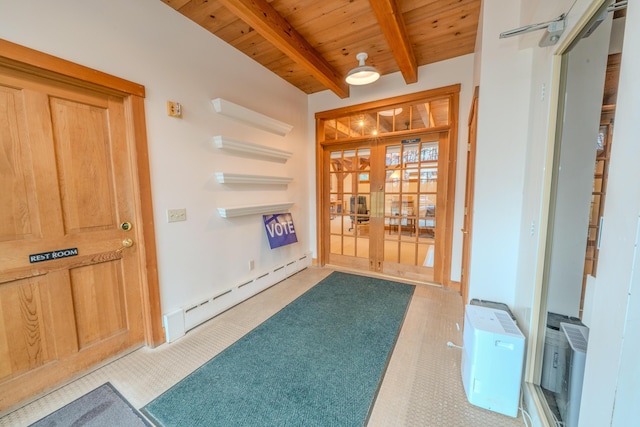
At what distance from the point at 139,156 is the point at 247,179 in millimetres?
996

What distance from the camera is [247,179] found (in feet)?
8.52

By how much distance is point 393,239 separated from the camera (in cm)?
340

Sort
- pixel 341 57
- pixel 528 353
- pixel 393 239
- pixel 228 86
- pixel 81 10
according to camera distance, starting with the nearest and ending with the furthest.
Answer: pixel 528 353
pixel 81 10
pixel 228 86
pixel 341 57
pixel 393 239

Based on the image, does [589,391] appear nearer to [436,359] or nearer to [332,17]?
[436,359]

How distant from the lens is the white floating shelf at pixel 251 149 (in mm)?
2320

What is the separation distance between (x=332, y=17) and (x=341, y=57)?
0.65 metres

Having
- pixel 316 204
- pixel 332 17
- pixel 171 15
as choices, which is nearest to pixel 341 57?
pixel 332 17

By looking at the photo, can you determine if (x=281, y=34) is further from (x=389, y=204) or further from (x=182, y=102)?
(x=389, y=204)

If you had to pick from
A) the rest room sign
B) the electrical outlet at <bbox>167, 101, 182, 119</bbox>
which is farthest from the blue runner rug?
the electrical outlet at <bbox>167, 101, 182, 119</bbox>

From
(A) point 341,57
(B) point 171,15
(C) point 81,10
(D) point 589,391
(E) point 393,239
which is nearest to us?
(D) point 589,391

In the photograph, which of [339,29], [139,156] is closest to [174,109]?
[139,156]

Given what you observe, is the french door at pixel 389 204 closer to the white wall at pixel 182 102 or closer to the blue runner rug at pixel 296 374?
the blue runner rug at pixel 296 374

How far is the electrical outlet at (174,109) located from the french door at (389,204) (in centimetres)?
217

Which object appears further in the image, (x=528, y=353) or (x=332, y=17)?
(x=332, y=17)
